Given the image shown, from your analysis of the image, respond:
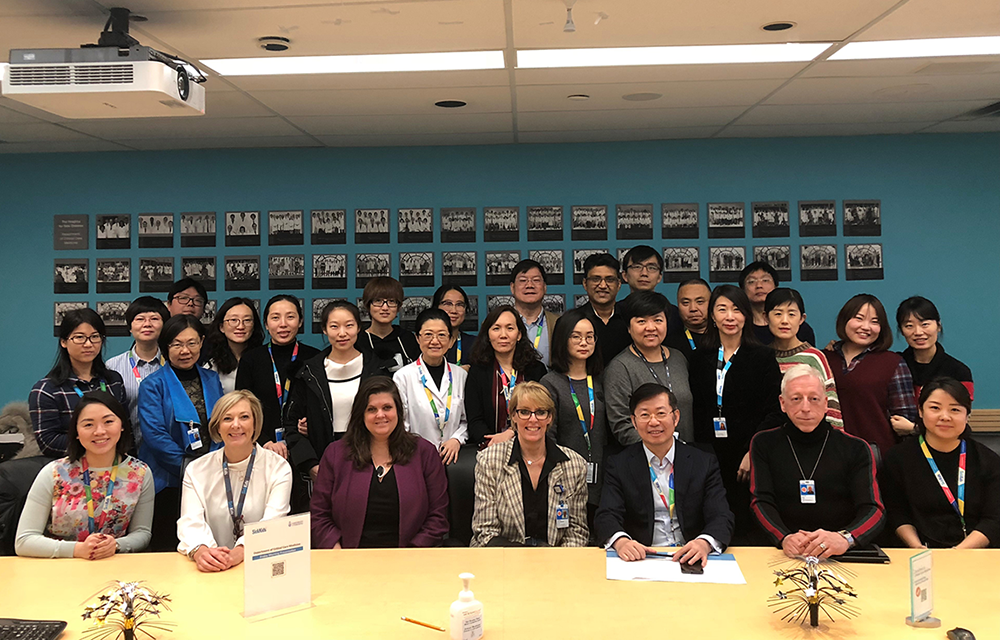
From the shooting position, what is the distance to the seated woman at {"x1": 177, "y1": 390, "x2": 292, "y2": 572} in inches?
129

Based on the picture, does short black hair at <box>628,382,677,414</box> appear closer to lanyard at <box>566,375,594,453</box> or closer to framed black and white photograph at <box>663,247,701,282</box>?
lanyard at <box>566,375,594,453</box>

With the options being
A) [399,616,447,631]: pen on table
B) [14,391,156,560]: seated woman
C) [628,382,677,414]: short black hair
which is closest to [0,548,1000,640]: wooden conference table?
[399,616,447,631]: pen on table

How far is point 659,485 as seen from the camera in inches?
132

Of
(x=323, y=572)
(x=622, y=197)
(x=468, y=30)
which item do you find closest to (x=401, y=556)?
(x=323, y=572)

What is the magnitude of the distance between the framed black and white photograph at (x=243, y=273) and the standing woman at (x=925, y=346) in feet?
14.3

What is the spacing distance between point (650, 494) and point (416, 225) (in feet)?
10.6

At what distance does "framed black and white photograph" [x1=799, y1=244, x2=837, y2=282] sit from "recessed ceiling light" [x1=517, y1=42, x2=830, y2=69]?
83.5 inches

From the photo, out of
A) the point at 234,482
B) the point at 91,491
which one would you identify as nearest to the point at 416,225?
the point at 234,482

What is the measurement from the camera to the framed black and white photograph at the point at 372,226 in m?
5.94

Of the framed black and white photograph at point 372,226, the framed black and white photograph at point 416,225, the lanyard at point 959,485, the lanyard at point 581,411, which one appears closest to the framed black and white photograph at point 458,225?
the framed black and white photograph at point 416,225

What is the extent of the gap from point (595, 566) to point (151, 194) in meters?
4.73

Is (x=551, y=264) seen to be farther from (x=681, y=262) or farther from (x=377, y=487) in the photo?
(x=377, y=487)

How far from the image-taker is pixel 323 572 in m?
2.83

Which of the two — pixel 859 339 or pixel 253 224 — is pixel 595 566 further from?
pixel 253 224
